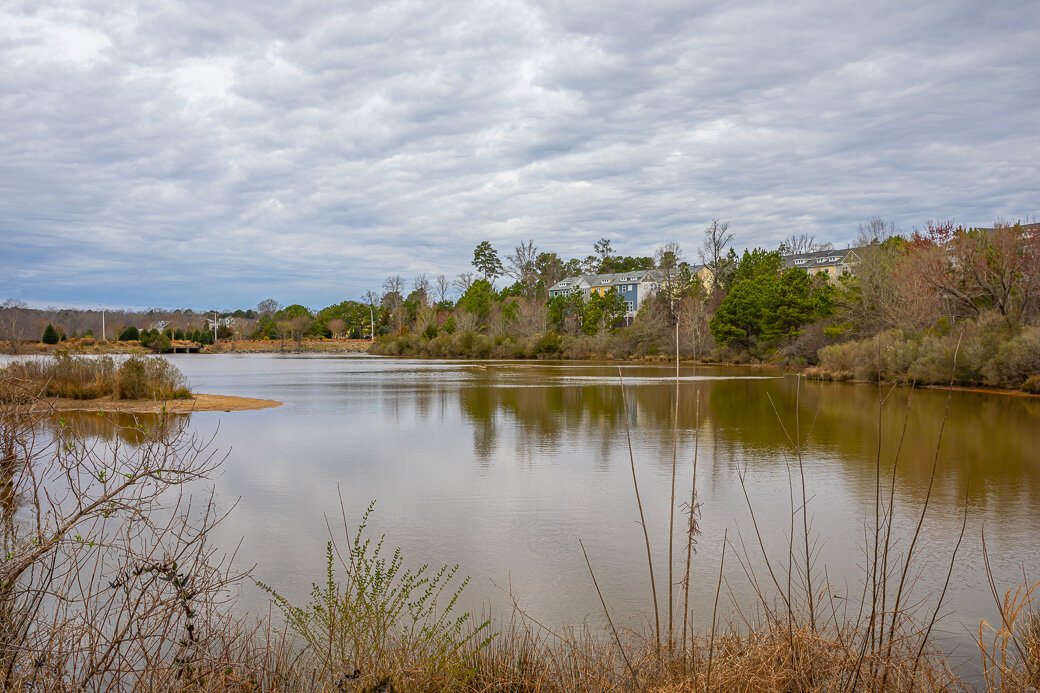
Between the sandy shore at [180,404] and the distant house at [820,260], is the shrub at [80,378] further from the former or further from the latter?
the distant house at [820,260]

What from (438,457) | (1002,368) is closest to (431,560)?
(438,457)

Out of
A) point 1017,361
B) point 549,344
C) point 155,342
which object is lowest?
point 1017,361

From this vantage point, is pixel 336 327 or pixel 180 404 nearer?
pixel 180 404

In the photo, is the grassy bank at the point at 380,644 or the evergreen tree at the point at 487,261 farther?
the evergreen tree at the point at 487,261

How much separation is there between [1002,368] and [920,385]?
3.84 m

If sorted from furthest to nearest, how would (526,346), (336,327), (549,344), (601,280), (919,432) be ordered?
(336,327), (601,280), (526,346), (549,344), (919,432)

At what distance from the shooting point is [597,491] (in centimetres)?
946

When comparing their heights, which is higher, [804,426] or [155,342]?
[155,342]

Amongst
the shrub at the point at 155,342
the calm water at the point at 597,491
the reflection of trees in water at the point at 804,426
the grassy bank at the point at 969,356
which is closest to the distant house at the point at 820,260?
the grassy bank at the point at 969,356

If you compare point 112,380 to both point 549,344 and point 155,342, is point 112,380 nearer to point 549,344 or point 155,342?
point 549,344

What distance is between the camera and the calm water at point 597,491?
6113mm

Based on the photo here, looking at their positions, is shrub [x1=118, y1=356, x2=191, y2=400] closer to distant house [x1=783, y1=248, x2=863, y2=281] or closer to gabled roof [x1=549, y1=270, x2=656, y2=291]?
distant house [x1=783, y1=248, x2=863, y2=281]

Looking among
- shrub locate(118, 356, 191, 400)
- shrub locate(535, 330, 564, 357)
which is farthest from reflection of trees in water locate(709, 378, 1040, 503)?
shrub locate(535, 330, 564, 357)

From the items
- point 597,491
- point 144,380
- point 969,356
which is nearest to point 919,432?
point 597,491
